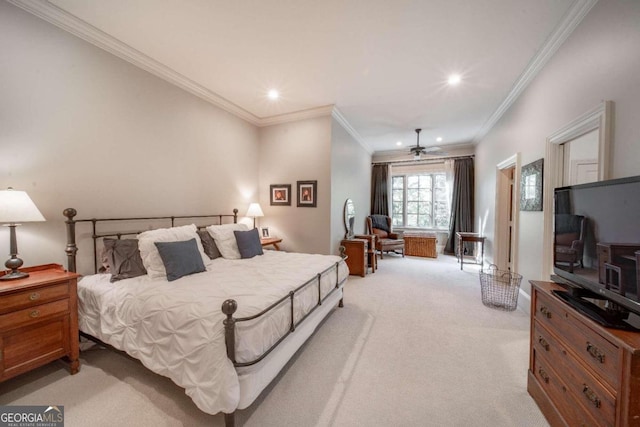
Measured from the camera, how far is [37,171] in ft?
6.88

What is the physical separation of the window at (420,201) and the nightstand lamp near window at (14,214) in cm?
733

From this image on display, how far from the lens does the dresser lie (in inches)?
180

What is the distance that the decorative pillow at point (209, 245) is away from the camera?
301 cm

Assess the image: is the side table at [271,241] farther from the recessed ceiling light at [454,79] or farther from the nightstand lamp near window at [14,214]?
the recessed ceiling light at [454,79]

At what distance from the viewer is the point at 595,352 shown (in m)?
1.18

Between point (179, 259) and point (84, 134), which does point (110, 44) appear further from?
point (179, 259)

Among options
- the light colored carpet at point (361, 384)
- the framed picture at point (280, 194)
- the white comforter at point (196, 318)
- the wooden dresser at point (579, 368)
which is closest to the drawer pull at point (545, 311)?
Answer: the wooden dresser at point (579, 368)

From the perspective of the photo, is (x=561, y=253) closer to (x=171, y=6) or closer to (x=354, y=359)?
(x=354, y=359)

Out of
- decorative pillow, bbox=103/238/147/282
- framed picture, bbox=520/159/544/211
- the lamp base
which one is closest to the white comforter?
decorative pillow, bbox=103/238/147/282

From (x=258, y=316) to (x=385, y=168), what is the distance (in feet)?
21.9

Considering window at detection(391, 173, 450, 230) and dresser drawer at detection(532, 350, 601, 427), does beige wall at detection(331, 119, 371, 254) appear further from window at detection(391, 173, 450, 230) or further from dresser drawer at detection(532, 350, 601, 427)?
dresser drawer at detection(532, 350, 601, 427)

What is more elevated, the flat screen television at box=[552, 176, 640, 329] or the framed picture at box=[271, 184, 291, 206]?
the framed picture at box=[271, 184, 291, 206]

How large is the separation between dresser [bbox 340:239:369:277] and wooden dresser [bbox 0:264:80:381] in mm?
3723

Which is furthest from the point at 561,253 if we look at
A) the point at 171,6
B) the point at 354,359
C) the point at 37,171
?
the point at 37,171
